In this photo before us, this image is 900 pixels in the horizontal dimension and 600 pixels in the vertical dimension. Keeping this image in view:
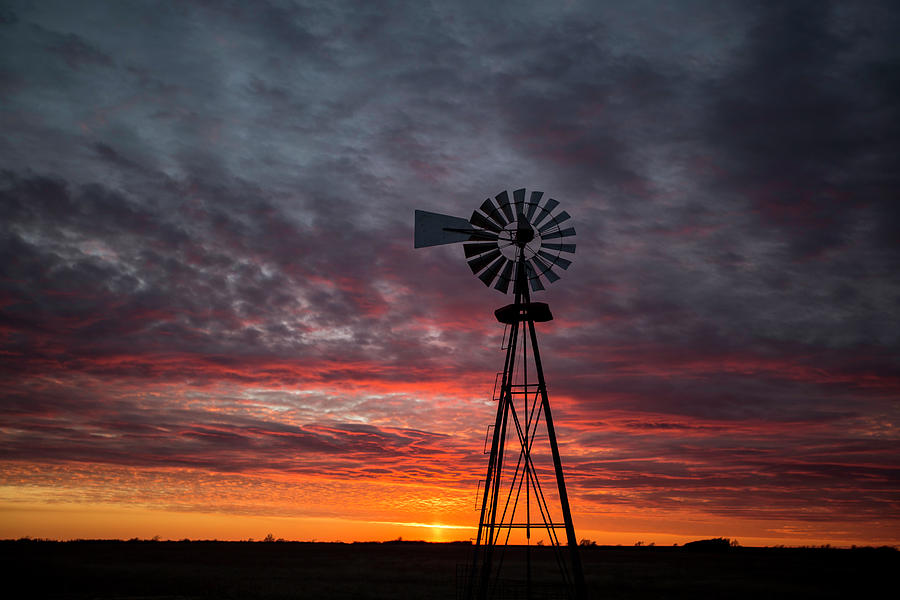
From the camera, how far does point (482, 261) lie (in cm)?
2342

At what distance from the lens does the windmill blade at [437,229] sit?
2209 centimetres

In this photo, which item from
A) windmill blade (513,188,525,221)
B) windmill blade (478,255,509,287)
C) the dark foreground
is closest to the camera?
windmill blade (513,188,525,221)

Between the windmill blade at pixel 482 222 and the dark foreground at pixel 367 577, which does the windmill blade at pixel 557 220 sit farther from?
the dark foreground at pixel 367 577

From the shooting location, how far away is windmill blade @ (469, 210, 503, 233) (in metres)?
23.0

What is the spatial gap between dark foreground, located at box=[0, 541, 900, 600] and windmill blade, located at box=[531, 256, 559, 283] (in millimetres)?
22284

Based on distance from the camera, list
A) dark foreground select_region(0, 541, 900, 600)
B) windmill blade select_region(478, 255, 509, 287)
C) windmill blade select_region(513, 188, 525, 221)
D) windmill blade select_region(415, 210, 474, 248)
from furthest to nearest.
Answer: dark foreground select_region(0, 541, 900, 600) < windmill blade select_region(478, 255, 509, 287) < windmill blade select_region(513, 188, 525, 221) < windmill blade select_region(415, 210, 474, 248)

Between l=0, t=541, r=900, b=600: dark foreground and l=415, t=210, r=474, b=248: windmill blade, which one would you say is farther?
l=0, t=541, r=900, b=600: dark foreground

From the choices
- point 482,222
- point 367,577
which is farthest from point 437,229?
point 367,577

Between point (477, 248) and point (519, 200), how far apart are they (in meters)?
2.18

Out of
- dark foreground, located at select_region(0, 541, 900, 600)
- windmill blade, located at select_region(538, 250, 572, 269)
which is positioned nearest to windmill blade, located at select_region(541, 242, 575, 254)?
windmill blade, located at select_region(538, 250, 572, 269)

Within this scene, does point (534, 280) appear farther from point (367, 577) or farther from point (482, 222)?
point (367, 577)

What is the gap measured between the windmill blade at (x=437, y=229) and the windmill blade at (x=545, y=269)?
2573 millimetres

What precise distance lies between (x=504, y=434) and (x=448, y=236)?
6.78 meters

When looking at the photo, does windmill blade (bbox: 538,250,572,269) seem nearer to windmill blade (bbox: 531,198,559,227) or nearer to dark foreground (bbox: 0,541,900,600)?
windmill blade (bbox: 531,198,559,227)
